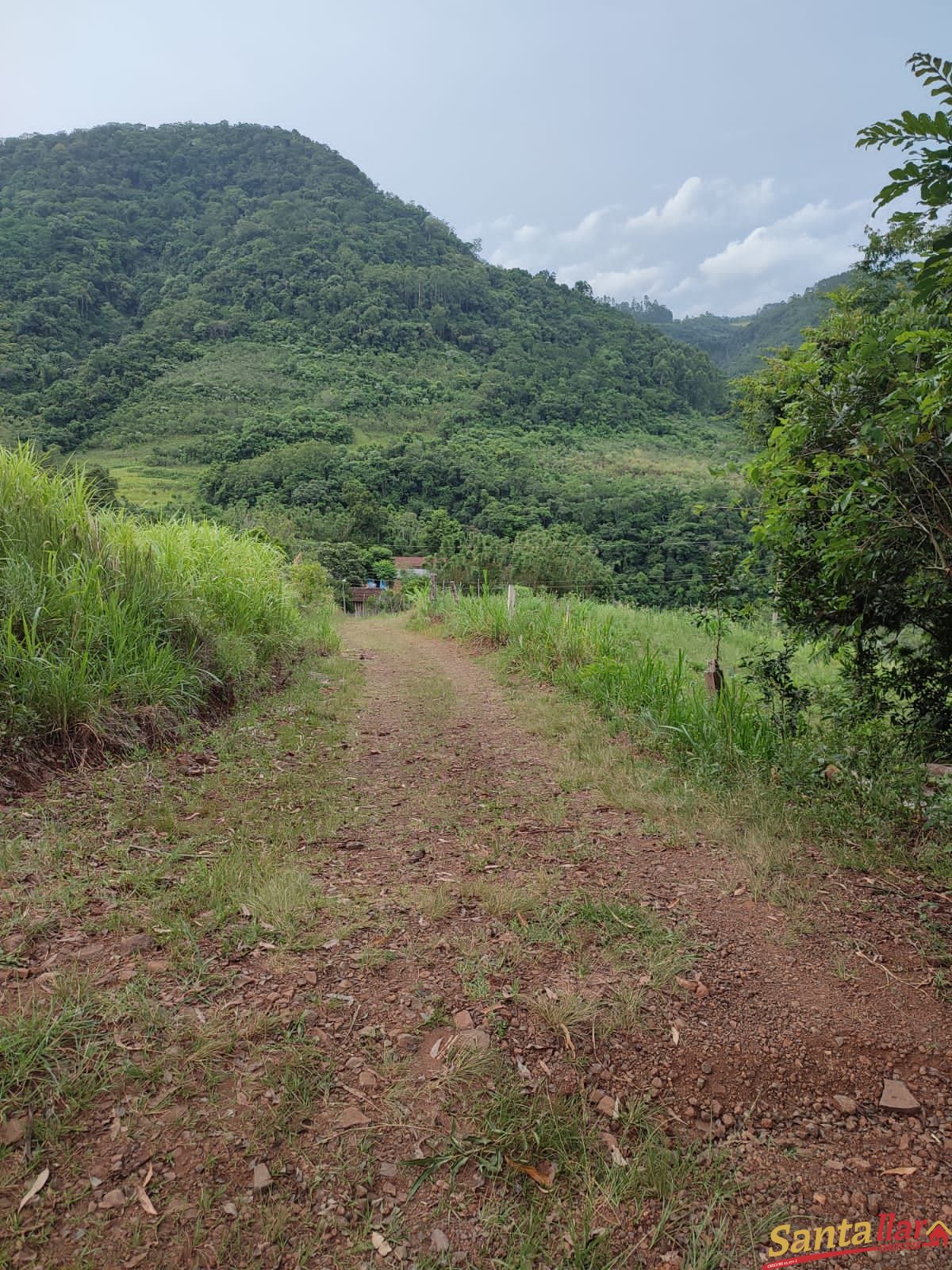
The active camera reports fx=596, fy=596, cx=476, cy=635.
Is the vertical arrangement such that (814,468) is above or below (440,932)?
above

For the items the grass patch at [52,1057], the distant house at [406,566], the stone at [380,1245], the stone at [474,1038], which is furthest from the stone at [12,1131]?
the distant house at [406,566]

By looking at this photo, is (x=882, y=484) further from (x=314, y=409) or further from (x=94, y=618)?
(x=314, y=409)

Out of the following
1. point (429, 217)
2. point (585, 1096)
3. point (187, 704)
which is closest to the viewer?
point (585, 1096)

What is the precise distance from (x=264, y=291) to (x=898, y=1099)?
102m

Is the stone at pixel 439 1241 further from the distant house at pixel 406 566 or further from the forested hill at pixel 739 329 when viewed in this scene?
the forested hill at pixel 739 329

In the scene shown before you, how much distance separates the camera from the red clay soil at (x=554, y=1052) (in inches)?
50.0

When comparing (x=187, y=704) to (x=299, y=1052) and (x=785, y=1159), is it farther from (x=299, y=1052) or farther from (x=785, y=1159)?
Result: (x=785, y=1159)

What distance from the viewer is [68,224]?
7825 cm

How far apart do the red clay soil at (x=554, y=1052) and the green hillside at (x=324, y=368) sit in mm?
18284

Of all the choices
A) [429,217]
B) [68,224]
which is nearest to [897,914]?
[68,224]

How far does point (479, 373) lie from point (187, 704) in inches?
3306

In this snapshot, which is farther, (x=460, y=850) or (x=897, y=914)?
(x=460, y=850)

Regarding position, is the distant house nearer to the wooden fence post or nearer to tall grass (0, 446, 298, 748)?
tall grass (0, 446, 298, 748)

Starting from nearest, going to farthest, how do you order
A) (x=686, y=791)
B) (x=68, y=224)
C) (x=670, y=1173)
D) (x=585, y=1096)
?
(x=670, y=1173) < (x=585, y=1096) < (x=686, y=791) < (x=68, y=224)
